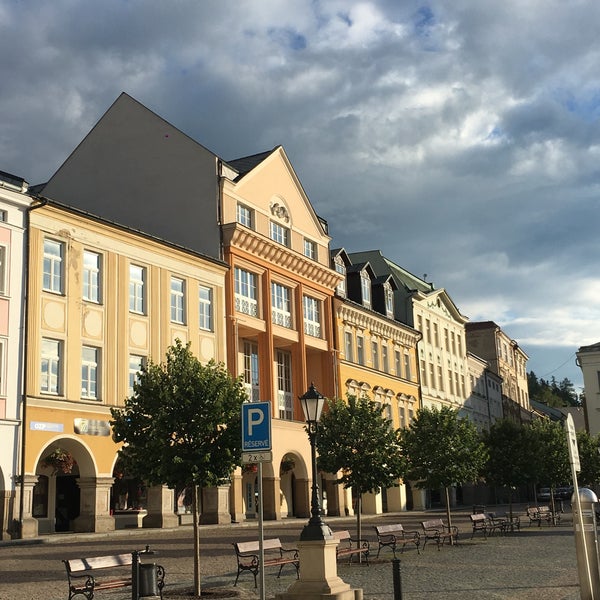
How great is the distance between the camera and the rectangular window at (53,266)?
2972cm

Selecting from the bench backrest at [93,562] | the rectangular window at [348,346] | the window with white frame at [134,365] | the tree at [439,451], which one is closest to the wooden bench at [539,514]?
the tree at [439,451]

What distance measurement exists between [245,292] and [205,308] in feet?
11.0

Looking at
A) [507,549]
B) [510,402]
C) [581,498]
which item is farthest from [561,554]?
[510,402]

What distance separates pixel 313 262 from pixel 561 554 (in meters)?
24.4

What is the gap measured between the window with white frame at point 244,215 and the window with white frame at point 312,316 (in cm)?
582

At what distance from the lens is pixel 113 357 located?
31.9 m

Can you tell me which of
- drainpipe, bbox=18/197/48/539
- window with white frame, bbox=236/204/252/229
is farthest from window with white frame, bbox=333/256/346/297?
drainpipe, bbox=18/197/48/539

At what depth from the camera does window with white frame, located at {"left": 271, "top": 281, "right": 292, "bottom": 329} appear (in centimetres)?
4209

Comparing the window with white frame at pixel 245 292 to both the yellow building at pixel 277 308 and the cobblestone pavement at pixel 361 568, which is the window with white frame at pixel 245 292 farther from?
the cobblestone pavement at pixel 361 568

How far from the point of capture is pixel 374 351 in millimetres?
53688

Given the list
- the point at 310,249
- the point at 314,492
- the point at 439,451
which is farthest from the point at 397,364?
the point at 314,492

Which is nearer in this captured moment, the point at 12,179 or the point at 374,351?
the point at 12,179

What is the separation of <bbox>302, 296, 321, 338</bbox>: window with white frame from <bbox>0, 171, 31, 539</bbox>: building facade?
19.0 meters

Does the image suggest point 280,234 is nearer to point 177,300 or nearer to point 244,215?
point 244,215
